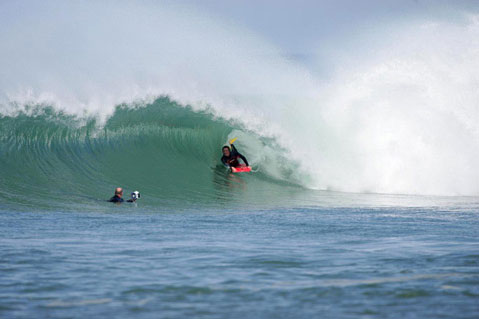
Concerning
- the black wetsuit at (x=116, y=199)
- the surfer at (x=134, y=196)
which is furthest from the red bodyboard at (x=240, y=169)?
the black wetsuit at (x=116, y=199)

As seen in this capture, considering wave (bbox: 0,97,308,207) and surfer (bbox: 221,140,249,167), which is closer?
wave (bbox: 0,97,308,207)

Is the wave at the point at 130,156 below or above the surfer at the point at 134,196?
above

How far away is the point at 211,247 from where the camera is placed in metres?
7.84

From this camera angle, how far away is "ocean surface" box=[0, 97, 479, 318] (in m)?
5.29

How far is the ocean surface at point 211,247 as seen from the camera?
529cm

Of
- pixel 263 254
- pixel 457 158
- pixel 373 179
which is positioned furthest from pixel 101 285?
pixel 457 158

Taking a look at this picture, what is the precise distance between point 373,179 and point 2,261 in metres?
15.0

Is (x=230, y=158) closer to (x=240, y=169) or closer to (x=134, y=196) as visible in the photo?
(x=240, y=169)

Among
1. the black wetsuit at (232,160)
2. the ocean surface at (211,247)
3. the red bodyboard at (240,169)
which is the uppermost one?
the black wetsuit at (232,160)

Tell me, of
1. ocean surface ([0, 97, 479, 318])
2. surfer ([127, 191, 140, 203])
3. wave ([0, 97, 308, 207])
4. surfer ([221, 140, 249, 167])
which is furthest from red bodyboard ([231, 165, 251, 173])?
surfer ([127, 191, 140, 203])

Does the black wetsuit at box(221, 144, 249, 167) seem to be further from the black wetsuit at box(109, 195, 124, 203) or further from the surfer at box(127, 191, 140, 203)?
the black wetsuit at box(109, 195, 124, 203)

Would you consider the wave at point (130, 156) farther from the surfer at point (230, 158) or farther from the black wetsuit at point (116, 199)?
the black wetsuit at point (116, 199)

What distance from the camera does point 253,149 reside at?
Result: 21094 mm

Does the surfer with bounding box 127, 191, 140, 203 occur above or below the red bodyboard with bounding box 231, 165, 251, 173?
below
